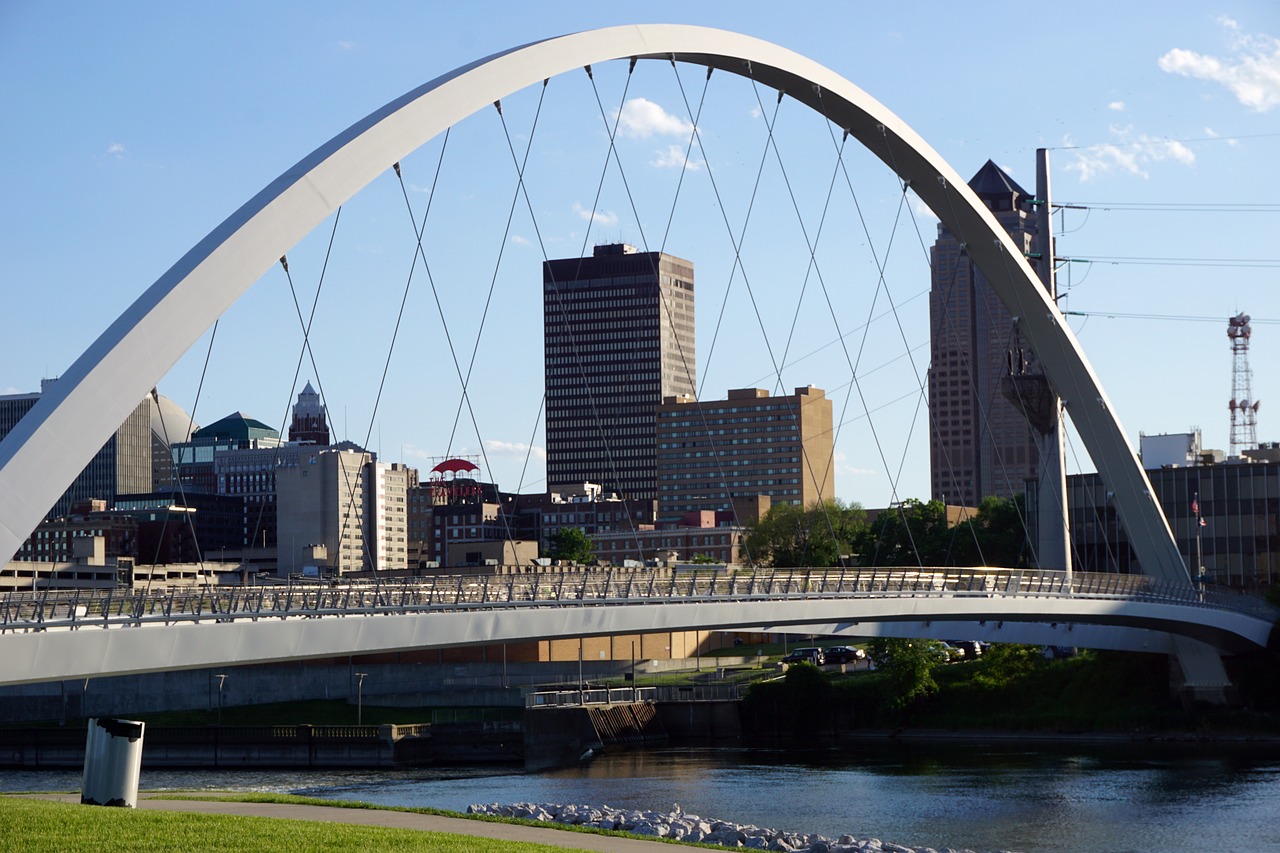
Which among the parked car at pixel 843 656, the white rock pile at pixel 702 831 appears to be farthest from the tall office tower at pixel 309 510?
the white rock pile at pixel 702 831

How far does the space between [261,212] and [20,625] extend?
8622 mm

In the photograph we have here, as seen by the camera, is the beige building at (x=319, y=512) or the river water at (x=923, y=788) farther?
the beige building at (x=319, y=512)

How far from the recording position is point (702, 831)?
30484 mm

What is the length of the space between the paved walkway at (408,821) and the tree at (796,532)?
9447 centimetres

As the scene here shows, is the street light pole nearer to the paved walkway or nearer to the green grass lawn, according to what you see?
the paved walkway

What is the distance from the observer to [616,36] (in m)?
39.7

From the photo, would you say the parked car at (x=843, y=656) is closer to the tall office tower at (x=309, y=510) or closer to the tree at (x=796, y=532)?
the tree at (x=796, y=532)

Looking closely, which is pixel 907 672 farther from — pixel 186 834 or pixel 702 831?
pixel 186 834

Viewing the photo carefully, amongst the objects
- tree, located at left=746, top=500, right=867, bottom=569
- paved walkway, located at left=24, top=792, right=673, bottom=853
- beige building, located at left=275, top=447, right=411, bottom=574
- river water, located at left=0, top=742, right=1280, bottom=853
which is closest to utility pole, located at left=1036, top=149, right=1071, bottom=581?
river water, located at left=0, top=742, right=1280, bottom=853

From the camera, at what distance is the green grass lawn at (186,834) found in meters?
19.2

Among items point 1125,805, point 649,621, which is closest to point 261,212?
point 649,621

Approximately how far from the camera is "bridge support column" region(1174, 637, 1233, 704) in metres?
57.8

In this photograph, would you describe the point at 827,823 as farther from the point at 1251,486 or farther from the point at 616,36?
the point at 1251,486

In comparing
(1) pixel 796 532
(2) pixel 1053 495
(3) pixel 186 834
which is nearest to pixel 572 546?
(1) pixel 796 532
